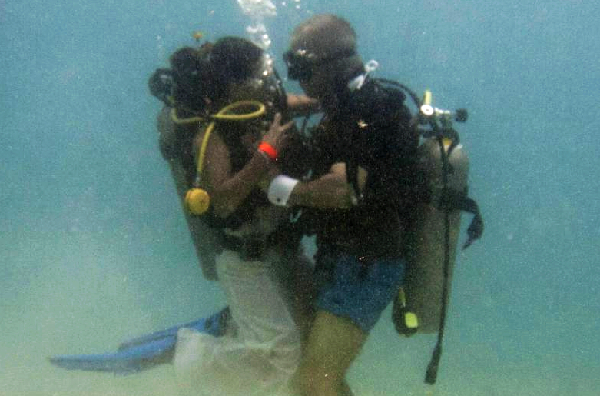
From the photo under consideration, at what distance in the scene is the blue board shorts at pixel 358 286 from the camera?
4.00m

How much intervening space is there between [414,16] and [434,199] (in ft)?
205

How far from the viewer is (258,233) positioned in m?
4.34

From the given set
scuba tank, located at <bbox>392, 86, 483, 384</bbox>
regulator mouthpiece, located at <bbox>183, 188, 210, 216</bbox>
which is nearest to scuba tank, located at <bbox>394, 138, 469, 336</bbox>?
scuba tank, located at <bbox>392, 86, 483, 384</bbox>

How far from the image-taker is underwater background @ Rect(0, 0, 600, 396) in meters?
17.4

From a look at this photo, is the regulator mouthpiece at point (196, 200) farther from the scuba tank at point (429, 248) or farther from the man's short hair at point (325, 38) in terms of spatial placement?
the scuba tank at point (429, 248)

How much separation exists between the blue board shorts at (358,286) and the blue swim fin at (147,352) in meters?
1.05

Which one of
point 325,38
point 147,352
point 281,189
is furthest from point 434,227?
point 147,352

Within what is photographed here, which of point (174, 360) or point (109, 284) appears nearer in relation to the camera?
point (174, 360)

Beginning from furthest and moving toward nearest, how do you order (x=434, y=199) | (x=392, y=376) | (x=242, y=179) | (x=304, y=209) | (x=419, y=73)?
(x=419, y=73) → (x=392, y=376) → (x=304, y=209) → (x=434, y=199) → (x=242, y=179)

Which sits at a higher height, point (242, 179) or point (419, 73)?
point (242, 179)

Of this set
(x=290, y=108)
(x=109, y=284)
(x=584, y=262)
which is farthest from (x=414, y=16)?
(x=290, y=108)

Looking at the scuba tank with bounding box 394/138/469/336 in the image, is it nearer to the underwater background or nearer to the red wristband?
the red wristband

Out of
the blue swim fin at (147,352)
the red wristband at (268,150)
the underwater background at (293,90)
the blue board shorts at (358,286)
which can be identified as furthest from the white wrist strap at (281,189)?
the underwater background at (293,90)

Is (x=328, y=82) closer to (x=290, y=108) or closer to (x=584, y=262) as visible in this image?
(x=290, y=108)
